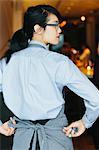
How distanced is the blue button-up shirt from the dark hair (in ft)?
0.24

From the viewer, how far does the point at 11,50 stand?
5.19 ft

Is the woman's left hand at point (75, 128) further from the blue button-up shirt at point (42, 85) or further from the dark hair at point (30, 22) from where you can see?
the dark hair at point (30, 22)

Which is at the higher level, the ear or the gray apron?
the ear

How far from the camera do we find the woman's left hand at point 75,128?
147 cm

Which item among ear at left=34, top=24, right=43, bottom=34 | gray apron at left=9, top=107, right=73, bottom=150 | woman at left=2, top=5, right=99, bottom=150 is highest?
ear at left=34, top=24, right=43, bottom=34

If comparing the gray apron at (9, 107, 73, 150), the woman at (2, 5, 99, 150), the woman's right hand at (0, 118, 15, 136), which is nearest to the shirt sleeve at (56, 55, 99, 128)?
the woman at (2, 5, 99, 150)

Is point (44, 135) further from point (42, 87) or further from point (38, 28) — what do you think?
point (38, 28)

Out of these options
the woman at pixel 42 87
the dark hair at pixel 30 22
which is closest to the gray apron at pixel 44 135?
the woman at pixel 42 87

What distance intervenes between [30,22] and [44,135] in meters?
0.48

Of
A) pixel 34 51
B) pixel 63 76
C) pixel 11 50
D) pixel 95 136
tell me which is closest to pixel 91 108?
pixel 63 76

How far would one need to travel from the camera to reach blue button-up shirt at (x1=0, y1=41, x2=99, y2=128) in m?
1.43

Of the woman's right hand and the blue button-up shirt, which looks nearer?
the blue button-up shirt

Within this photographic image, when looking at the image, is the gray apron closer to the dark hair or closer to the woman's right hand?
the woman's right hand

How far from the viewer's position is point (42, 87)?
1455 millimetres
